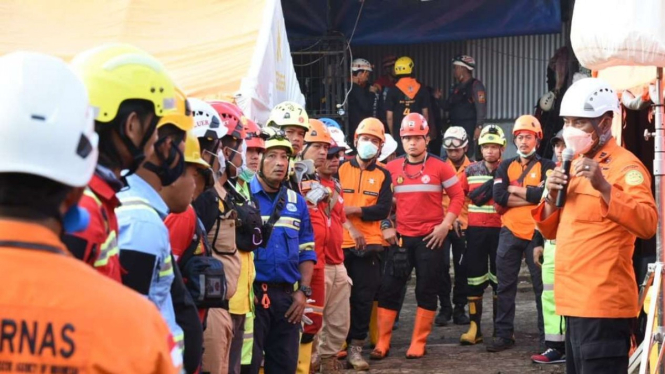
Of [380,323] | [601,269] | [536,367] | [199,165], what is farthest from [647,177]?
[380,323]

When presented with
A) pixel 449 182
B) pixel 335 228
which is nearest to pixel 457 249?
pixel 449 182

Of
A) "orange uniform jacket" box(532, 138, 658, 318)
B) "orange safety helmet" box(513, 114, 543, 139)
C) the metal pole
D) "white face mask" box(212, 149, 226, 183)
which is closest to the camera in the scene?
"white face mask" box(212, 149, 226, 183)

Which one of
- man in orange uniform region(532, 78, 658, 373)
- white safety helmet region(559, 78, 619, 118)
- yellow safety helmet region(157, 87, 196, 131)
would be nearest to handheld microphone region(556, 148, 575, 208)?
man in orange uniform region(532, 78, 658, 373)

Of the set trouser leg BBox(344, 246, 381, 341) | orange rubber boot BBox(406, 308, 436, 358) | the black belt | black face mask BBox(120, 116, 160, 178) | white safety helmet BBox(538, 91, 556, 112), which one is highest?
white safety helmet BBox(538, 91, 556, 112)

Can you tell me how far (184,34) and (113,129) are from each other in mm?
7904

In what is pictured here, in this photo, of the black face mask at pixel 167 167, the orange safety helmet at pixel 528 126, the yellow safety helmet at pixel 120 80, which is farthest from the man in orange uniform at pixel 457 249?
the yellow safety helmet at pixel 120 80

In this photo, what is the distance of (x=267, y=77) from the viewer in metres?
9.98

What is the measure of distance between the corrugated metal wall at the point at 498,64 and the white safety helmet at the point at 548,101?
851mm

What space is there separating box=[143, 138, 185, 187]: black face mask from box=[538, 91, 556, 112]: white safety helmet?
11.9 metres

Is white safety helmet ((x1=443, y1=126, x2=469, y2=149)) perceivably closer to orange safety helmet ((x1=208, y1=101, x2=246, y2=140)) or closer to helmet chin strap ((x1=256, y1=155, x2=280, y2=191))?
helmet chin strap ((x1=256, y1=155, x2=280, y2=191))

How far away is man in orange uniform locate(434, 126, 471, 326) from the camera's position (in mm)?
11977

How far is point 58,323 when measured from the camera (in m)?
1.92

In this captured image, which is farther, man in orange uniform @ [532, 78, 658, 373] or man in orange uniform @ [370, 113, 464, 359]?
man in orange uniform @ [370, 113, 464, 359]

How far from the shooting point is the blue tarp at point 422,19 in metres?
14.7
